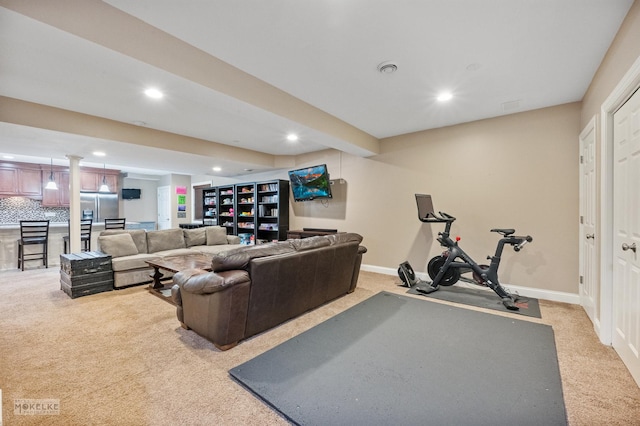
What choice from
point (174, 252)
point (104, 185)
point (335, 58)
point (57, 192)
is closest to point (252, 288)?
point (335, 58)

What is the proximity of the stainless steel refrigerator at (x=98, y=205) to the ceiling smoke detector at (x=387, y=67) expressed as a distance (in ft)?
30.4

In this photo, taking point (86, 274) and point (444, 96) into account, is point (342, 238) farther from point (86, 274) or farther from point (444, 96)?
point (86, 274)

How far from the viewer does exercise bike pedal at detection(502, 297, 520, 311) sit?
3246 mm

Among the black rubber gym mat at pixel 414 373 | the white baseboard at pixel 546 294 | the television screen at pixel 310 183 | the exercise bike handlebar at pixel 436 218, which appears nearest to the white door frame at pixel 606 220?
the black rubber gym mat at pixel 414 373

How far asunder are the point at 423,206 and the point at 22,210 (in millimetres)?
9791

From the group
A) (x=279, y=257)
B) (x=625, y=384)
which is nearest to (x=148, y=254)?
(x=279, y=257)

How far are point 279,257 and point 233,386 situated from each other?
42.7 inches

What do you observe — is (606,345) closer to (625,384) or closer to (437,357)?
(625,384)

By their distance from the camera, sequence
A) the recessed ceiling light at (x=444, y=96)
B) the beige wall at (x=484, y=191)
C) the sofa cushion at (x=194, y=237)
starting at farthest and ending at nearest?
the sofa cushion at (x=194, y=237) < the beige wall at (x=484, y=191) < the recessed ceiling light at (x=444, y=96)

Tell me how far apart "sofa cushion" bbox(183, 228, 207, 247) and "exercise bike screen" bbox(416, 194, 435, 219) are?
440 centimetres

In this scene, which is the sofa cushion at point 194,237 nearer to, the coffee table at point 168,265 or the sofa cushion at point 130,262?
the sofa cushion at point 130,262

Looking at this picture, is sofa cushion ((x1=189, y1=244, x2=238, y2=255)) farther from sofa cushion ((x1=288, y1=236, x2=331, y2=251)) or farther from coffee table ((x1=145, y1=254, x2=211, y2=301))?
sofa cushion ((x1=288, y1=236, x2=331, y2=251))

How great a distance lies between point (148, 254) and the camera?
15.4 ft

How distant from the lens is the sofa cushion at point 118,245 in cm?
427
